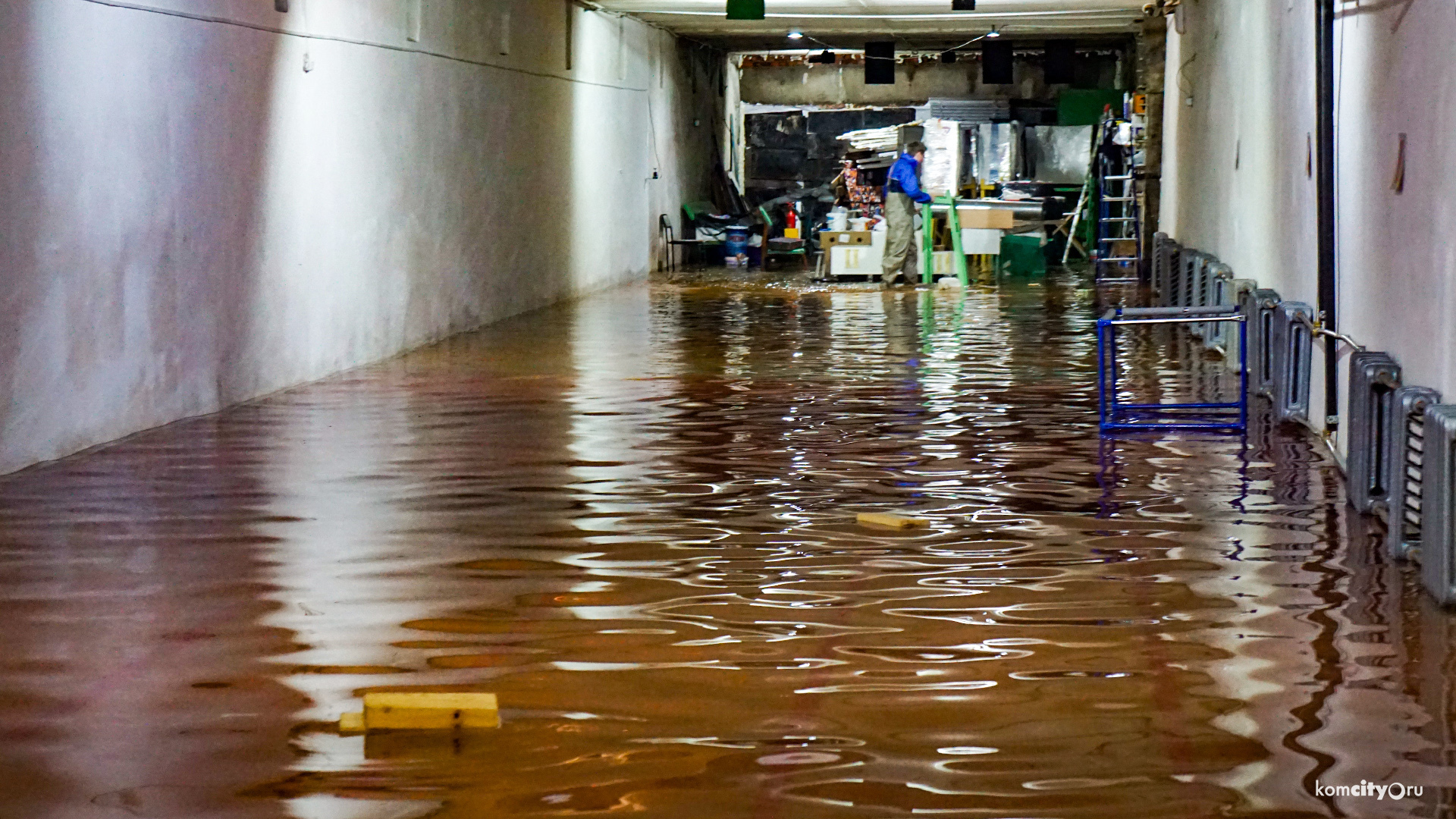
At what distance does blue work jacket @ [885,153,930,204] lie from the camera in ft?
52.2

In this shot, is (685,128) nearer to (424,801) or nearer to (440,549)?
(440,549)

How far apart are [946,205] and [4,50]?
11.9 meters

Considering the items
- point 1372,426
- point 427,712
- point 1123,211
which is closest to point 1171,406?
point 1372,426

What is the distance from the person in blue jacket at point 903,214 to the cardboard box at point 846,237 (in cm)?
26

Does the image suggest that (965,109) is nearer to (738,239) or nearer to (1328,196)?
(738,239)

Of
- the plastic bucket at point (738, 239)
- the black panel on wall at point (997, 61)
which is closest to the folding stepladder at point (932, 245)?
the black panel on wall at point (997, 61)

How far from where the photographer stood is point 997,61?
20828mm

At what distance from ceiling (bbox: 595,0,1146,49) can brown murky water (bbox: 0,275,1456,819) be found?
9510 millimetres

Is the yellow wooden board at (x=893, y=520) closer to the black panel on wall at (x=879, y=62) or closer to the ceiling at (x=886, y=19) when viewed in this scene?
the ceiling at (x=886, y=19)

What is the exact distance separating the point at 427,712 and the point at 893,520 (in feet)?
7.48

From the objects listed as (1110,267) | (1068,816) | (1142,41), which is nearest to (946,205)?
(1110,267)

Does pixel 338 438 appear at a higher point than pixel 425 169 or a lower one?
lower

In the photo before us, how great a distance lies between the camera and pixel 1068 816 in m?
2.96

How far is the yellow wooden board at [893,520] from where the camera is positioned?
17.6 feet
